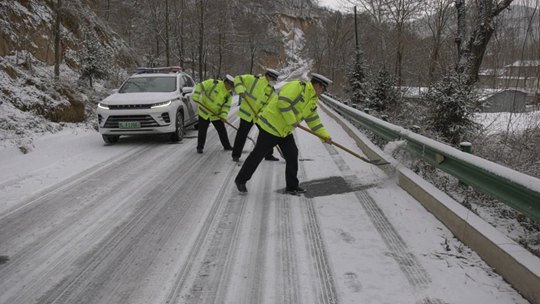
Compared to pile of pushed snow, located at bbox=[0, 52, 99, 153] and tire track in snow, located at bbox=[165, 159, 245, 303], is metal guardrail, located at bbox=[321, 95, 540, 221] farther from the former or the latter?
pile of pushed snow, located at bbox=[0, 52, 99, 153]

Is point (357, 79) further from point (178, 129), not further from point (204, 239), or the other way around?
point (204, 239)

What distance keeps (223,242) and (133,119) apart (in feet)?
18.4

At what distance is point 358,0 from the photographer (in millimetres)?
31375

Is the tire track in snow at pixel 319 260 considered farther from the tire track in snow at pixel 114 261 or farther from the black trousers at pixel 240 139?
the black trousers at pixel 240 139

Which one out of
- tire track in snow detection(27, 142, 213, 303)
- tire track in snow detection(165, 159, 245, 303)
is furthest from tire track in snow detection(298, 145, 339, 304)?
tire track in snow detection(27, 142, 213, 303)

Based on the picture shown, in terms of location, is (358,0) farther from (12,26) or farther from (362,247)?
(362,247)

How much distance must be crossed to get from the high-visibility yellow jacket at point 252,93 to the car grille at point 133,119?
2.28 metres

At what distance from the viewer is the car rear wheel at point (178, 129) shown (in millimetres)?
9180

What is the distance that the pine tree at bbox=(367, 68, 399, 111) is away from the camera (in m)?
16.8

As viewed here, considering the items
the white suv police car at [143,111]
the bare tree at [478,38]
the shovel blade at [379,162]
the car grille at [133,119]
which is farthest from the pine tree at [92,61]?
the shovel blade at [379,162]

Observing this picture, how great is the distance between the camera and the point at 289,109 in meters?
4.83

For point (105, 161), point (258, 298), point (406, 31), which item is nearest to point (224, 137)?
point (105, 161)

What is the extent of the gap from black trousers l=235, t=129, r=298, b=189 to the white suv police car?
4051 millimetres

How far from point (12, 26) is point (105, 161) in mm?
11429
